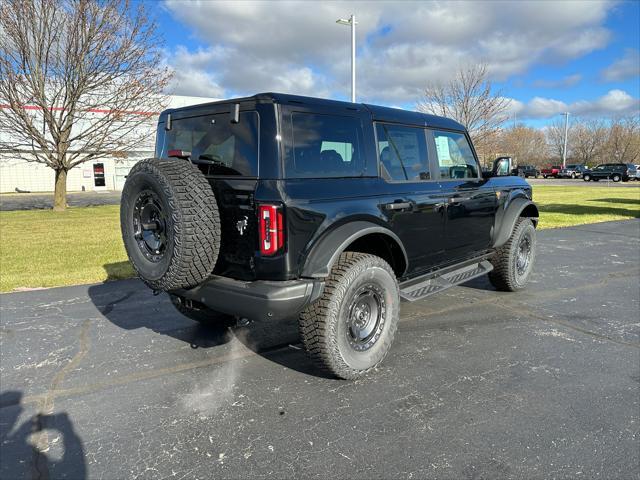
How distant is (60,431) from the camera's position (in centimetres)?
270

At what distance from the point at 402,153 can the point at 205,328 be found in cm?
251

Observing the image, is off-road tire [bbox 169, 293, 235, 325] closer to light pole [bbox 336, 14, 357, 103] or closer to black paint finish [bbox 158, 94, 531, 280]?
black paint finish [bbox 158, 94, 531, 280]

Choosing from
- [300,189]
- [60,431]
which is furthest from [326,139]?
[60,431]

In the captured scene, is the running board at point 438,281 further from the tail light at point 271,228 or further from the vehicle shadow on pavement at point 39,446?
the vehicle shadow on pavement at point 39,446

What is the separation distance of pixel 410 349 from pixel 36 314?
3.94 m

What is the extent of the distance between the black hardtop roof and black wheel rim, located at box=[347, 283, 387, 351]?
1.41 meters

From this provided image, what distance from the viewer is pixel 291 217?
2898 millimetres

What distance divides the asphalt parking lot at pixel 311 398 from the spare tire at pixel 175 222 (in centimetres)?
85

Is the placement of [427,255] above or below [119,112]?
below

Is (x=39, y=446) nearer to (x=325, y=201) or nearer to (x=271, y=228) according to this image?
(x=271, y=228)

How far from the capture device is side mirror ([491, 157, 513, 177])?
5.11 meters

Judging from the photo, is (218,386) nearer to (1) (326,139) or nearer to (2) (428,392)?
(2) (428,392)

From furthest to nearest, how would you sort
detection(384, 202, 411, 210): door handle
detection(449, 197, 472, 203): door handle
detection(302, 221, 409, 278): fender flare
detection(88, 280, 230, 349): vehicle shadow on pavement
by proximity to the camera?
detection(449, 197, 472, 203): door handle, detection(88, 280, 230, 349): vehicle shadow on pavement, detection(384, 202, 411, 210): door handle, detection(302, 221, 409, 278): fender flare

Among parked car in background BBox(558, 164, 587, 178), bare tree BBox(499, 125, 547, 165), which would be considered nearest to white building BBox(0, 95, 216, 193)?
parked car in background BBox(558, 164, 587, 178)
